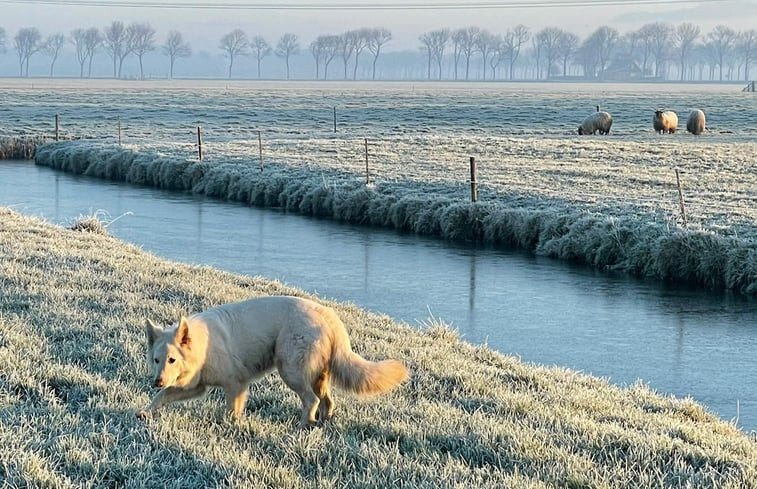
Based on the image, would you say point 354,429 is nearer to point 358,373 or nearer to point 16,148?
point 358,373

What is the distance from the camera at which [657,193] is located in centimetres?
2336

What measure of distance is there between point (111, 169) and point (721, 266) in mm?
25038

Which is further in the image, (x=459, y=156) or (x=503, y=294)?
(x=459, y=156)

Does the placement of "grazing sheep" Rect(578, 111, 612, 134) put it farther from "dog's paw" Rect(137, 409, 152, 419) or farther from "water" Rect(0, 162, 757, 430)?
"dog's paw" Rect(137, 409, 152, 419)

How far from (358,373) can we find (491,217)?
15499mm

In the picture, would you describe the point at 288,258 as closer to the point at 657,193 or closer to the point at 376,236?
the point at 376,236

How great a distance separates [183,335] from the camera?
632cm

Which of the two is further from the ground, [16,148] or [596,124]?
[596,124]

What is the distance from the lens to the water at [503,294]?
11.9m

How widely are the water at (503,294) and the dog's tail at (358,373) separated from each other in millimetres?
4169

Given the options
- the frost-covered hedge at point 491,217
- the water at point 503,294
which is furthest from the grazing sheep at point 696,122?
the water at point 503,294

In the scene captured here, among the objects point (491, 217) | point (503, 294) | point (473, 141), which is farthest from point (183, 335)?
point (473, 141)

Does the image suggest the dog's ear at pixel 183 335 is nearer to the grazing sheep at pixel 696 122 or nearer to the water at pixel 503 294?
the water at pixel 503 294

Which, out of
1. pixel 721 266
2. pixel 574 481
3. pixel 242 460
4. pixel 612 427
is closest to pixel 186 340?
pixel 242 460
